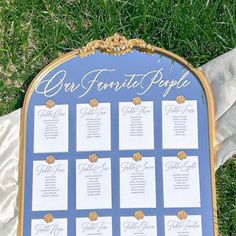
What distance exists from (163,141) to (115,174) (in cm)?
12

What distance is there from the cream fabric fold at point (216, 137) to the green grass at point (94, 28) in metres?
0.04

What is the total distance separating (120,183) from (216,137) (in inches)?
8.5

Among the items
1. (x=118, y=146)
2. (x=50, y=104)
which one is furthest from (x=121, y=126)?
(x=50, y=104)

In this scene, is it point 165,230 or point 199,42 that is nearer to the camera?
point 165,230

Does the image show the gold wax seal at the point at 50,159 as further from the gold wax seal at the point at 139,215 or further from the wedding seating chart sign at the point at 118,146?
the gold wax seal at the point at 139,215

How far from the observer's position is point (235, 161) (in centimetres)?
128

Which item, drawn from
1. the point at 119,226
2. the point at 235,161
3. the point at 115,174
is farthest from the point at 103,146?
the point at 235,161

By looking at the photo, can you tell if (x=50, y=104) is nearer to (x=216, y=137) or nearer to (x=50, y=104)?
(x=50, y=104)

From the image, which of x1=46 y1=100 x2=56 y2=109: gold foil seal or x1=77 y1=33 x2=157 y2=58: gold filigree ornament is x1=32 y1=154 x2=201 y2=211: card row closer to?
x1=46 y1=100 x2=56 y2=109: gold foil seal

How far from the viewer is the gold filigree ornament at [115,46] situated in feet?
4.26

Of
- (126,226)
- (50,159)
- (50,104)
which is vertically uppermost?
(50,104)

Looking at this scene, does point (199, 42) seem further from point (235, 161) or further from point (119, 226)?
point (119, 226)

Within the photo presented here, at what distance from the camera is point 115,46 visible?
4.27 ft

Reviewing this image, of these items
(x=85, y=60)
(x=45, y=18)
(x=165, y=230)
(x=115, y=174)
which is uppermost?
(x=45, y=18)
